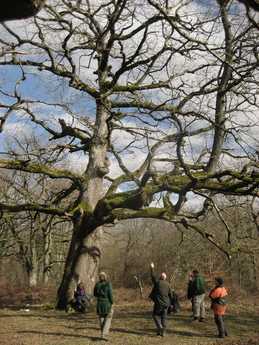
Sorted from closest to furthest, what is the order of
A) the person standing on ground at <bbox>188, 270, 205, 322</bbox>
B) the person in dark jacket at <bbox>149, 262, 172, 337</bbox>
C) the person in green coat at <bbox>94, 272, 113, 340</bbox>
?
1. the person in green coat at <bbox>94, 272, 113, 340</bbox>
2. the person in dark jacket at <bbox>149, 262, 172, 337</bbox>
3. the person standing on ground at <bbox>188, 270, 205, 322</bbox>

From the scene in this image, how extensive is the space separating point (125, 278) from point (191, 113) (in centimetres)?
2424

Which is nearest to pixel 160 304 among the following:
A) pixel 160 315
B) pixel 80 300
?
pixel 160 315

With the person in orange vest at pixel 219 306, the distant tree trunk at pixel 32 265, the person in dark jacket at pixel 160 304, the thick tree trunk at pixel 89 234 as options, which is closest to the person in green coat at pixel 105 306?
the person in dark jacket at pixel 160 304

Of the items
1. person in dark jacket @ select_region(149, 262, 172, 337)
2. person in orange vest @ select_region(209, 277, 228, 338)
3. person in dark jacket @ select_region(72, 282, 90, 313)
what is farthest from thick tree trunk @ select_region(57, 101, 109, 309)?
person in orange vest @ select_region(209, 277, 228, 338)

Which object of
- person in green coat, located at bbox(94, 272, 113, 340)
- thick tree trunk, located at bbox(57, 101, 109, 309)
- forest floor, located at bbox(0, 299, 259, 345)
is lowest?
forest floor, located at bbox(0, 299, 259, 345)

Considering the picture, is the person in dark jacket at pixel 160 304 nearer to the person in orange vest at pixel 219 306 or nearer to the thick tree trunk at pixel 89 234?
the person in orange vest at pixel 219 306

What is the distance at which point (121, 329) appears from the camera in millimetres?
14133

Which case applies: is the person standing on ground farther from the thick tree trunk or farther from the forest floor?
the thick tree trunk

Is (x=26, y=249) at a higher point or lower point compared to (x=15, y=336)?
higher

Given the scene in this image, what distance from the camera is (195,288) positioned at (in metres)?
15.7

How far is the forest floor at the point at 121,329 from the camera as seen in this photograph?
40.8 ft

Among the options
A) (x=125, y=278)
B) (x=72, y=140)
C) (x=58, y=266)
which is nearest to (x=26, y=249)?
(x=58, y=266)

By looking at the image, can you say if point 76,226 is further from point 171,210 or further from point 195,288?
point 195,288

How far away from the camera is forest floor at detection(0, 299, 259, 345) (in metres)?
12.4
